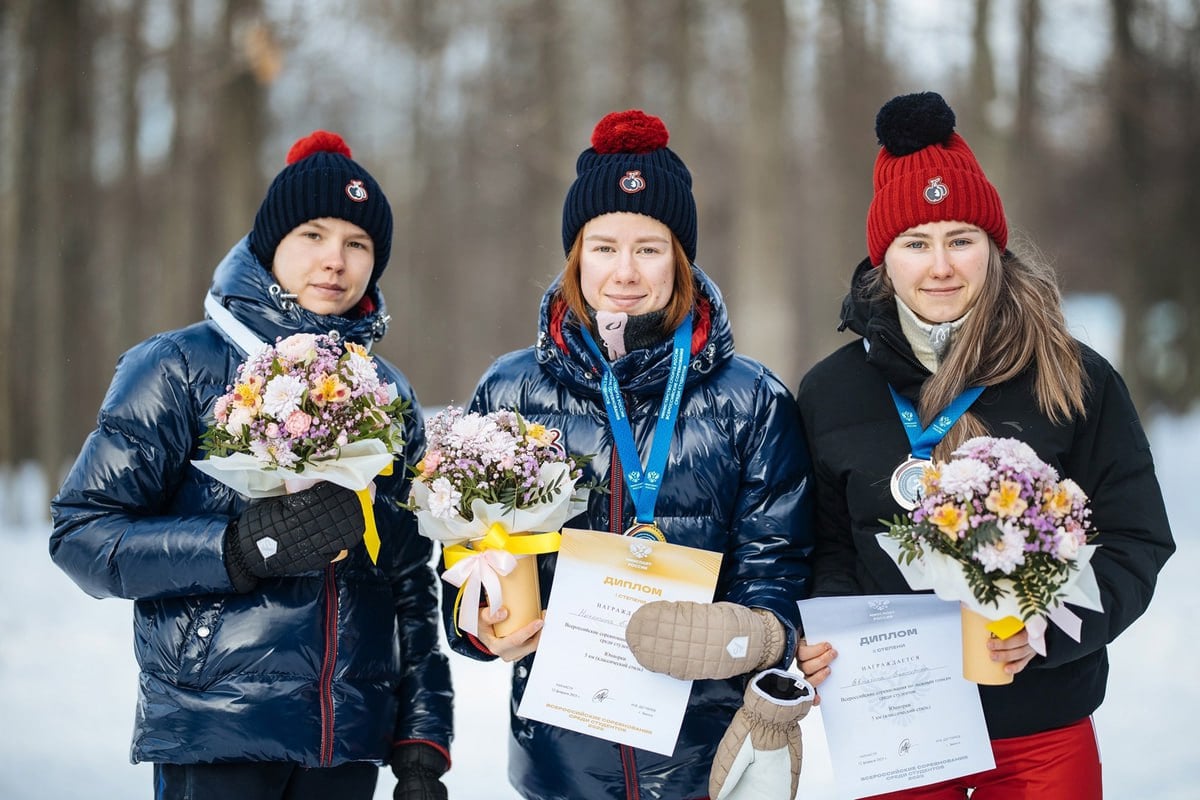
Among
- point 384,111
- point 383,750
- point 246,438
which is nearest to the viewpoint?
point 246,438

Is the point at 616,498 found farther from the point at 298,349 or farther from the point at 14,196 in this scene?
the point at 14,196

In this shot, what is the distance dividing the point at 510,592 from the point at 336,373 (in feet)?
2.41

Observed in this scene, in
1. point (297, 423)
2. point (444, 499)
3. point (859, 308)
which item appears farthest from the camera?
point (859, 308)

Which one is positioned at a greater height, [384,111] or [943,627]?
[384,111]

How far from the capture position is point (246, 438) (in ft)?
8.77

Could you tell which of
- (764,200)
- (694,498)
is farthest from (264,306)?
(764,200)

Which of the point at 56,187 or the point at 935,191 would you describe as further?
the point at 56,187

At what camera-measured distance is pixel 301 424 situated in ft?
8.55

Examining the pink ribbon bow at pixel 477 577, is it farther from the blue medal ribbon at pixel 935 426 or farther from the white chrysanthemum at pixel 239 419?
the blue medal ribbon at pixel 935 426

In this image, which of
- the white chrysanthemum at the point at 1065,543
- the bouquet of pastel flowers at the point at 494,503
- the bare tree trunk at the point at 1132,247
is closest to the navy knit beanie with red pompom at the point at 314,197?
the bouquet of pastel flowers at the point at 494,503

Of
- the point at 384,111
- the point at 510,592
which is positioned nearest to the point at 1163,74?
the point at 384,111

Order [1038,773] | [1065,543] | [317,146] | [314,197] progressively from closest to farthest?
[1065,543] → [1038,773] → [314,197] → [317,146]

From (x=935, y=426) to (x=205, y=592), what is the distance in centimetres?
205

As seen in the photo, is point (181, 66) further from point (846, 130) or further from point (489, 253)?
point (489, 253)
